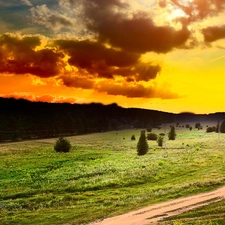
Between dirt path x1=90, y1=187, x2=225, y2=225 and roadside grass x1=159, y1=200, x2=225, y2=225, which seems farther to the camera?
dirt path x1=90, y1=187, x2=225, y2=225

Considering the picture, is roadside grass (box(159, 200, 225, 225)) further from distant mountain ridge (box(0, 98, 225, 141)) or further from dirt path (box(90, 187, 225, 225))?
distant mountain ridge (box(0, 98, 225, 141))

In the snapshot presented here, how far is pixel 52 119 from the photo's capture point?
98750mm

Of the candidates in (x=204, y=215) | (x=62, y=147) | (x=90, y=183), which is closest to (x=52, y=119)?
(x=62, y=147)

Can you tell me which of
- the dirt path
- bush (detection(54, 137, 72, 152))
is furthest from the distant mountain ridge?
the dirt path

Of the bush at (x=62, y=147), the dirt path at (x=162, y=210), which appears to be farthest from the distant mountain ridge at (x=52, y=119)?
the dirt path at (x=162, y=210)

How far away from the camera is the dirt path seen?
27.8m

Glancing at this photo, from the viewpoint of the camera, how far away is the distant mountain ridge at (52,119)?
91.8 metres

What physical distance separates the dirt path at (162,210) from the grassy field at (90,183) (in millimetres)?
1469

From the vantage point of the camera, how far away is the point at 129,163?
5672 cm

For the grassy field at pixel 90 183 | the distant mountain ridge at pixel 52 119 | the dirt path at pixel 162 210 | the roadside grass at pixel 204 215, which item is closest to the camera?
the roadside grass at pixel 204 215

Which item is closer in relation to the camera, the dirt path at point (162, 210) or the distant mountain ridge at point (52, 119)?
the dirt path at point (162, 210)

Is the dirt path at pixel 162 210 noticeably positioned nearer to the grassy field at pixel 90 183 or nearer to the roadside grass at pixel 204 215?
the roadside grass at pixel 204 215

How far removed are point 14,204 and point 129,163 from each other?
24.5 metres

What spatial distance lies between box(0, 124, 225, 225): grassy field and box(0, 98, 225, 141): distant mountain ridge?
23092 millimetres
